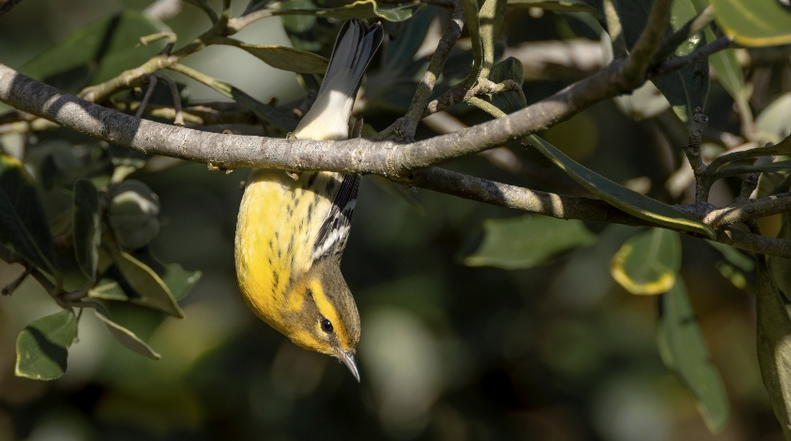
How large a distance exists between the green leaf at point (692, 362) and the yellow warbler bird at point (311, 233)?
128 cm

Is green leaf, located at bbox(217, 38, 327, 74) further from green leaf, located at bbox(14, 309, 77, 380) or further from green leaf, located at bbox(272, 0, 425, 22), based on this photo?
green leaf, located at bbox(14, 309, 77, 380)

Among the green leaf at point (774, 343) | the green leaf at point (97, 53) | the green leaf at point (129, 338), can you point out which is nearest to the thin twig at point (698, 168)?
the green leaf at point (774, 343)

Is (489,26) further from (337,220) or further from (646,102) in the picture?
(646,102)

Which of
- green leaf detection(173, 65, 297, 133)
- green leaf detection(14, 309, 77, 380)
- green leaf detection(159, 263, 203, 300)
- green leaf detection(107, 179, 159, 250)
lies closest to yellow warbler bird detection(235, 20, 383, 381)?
green leaf detection(173, 65, 297, 133)

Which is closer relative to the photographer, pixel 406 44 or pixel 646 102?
pixel 406 44

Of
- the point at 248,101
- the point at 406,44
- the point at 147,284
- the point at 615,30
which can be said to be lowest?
the point at 147,284

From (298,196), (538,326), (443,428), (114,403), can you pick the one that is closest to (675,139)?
(538,326)

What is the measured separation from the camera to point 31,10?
373cm

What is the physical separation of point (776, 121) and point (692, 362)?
1.03 m

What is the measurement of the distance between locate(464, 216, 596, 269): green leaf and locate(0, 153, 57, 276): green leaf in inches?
→ 58.0

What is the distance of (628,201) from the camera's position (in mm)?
1468

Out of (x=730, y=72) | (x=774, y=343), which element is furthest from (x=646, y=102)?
(x=774, y=343)

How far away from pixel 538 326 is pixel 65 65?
276 cm

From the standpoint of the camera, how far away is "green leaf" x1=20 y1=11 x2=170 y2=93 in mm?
2471
